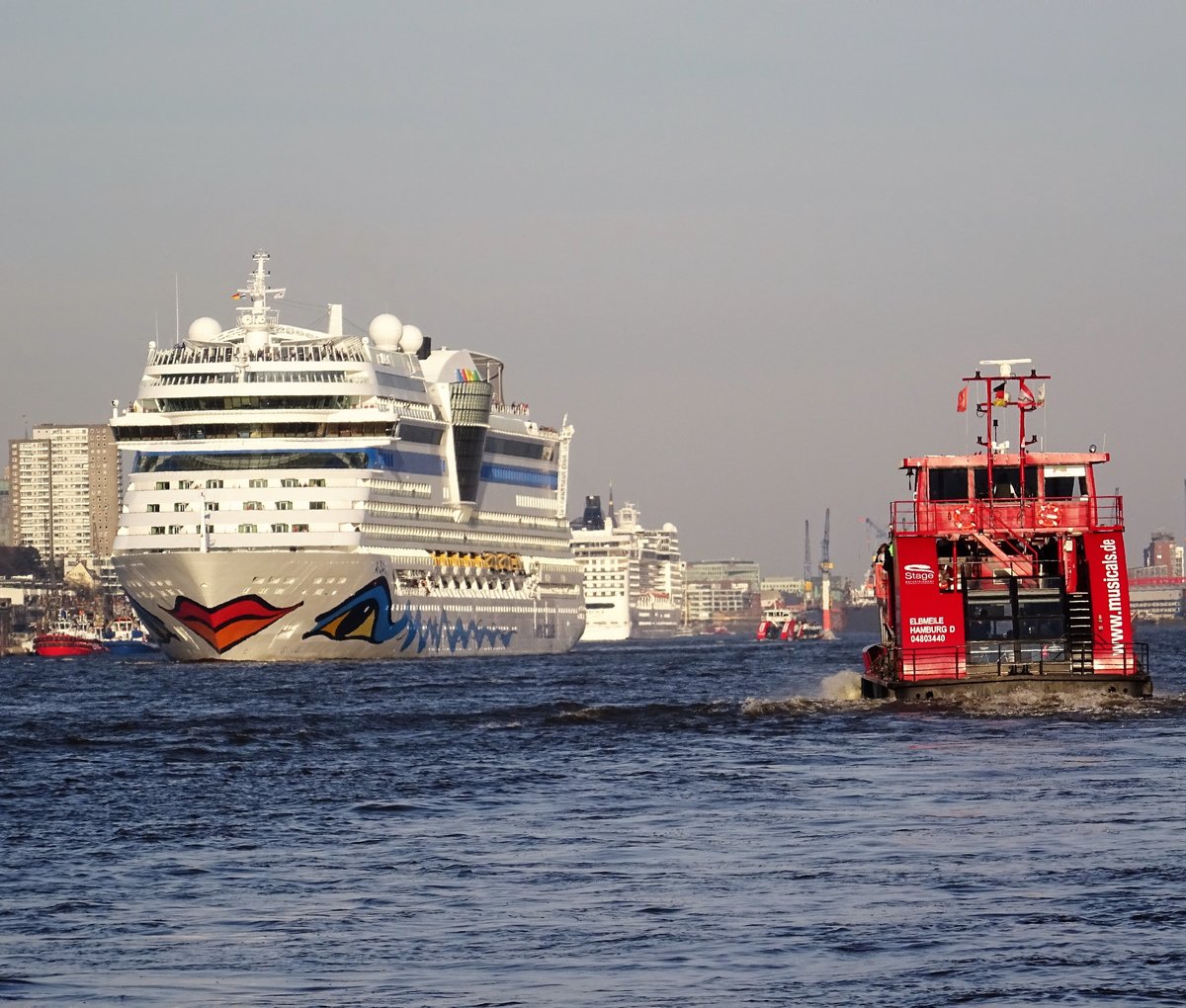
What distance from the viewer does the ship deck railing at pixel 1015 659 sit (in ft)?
154

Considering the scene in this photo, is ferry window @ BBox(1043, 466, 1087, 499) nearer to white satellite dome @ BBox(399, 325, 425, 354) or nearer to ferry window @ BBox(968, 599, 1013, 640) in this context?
ferry window @ BBox(968, 599, 1013, 640)

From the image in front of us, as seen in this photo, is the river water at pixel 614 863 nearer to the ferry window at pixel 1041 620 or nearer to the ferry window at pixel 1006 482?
the ferry window at pixel 1041 620

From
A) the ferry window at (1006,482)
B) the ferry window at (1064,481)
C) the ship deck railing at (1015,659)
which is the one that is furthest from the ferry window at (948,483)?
the ship deck railing at (1015,659)

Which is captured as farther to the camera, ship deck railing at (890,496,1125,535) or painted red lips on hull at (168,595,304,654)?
painted red lips on hull at (168,595,304,654)

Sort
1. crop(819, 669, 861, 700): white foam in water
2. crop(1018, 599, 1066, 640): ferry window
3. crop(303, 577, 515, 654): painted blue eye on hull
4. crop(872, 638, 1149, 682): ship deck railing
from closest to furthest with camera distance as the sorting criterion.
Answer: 1. crop(872, 638, 1149, 682): ship deck railing
2. crop(1018, 599, 1066, 640): ferry window
3. crop(819, 669, 861, 700): white foam in water
4. crop(303, 577, 515, 654): painted blue eye on hull

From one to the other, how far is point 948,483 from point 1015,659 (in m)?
4.34

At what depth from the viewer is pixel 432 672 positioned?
3706 inches

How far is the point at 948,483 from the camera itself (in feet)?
163

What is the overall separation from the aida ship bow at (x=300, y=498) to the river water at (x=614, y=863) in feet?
185

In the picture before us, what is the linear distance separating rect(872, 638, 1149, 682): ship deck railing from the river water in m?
1.11

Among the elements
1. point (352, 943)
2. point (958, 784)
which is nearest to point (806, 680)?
point (958, 784)

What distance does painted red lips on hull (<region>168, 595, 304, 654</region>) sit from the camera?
104000 mm

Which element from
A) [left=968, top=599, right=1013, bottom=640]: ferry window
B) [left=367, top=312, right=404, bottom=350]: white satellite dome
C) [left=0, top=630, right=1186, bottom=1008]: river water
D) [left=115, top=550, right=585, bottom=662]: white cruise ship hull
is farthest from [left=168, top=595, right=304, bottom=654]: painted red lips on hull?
[left=968, top=599, right=1013, bottom=640]: ferry window

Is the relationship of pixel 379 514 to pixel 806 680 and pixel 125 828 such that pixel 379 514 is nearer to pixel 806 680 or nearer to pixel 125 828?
pixel 806 680
